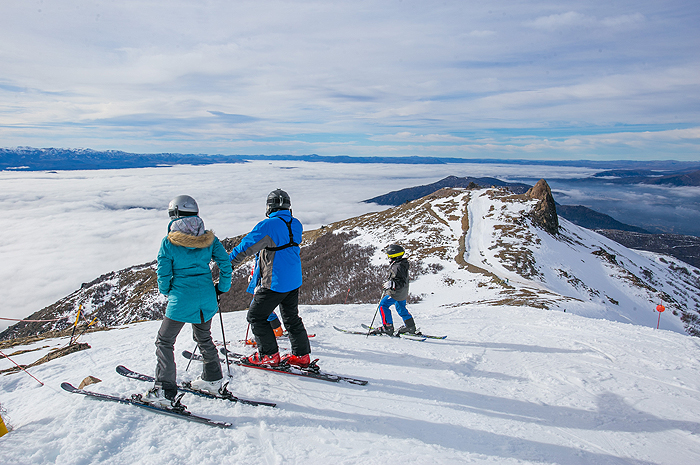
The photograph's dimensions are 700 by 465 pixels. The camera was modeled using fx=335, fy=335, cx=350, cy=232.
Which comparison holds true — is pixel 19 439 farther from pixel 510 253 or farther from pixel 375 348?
pixel 510 253

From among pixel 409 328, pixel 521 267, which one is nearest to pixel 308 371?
pixel 409 328

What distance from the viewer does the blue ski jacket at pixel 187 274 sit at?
4.40 metres

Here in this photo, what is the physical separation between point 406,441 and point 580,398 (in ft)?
11.4

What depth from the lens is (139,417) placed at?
14.1 feet

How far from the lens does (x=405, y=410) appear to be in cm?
502

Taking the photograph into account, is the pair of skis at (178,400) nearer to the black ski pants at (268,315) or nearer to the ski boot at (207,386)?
the ski boot at (207,386)

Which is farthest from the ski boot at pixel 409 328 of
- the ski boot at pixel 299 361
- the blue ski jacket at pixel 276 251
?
the blue ski jacket at pixel 276 251

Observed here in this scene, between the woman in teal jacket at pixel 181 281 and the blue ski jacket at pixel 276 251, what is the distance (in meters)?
0.57

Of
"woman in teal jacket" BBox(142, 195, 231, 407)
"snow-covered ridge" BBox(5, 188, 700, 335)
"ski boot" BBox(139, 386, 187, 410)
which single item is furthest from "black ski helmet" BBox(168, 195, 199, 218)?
"snow-covered ridge" BBox(5, 188, 700, 335)

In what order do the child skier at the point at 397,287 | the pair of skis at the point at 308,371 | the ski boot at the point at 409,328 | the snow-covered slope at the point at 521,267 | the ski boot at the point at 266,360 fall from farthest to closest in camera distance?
the snow-covered slope at the point at 521,267 → the ski boot at the point at 409,328 → the child skier at the point at 397,287 → the ski boot at the point at 266,360 → the pair of skis at the point at 308,371

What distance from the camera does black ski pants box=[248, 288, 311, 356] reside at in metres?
5.60

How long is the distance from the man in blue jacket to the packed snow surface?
1.86ft

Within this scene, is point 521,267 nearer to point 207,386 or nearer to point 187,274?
point 207,386

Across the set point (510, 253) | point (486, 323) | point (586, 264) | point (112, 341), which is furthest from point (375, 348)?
point (586, 264)
